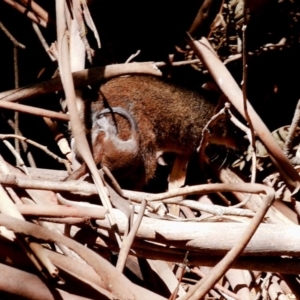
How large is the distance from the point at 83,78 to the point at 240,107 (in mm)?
607

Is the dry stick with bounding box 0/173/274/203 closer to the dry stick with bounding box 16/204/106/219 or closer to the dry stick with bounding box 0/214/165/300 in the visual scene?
the dry stick with bounding box 16/204/106/219

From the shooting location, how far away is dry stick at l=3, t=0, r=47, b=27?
7.23 ft

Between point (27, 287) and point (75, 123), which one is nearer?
point (27, 287)

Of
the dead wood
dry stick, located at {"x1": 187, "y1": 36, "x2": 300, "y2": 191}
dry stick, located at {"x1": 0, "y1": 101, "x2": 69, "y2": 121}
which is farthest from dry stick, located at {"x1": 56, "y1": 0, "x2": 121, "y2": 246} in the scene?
dry stick, located at {"x1": 187, "y1": 36, "x2": 300, "y2": 191}

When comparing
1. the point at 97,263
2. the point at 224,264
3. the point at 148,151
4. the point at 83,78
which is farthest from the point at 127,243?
the point at 148,151

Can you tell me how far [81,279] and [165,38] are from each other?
1.55m

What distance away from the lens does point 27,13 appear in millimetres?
2252

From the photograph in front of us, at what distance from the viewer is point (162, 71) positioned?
2428 millimetres

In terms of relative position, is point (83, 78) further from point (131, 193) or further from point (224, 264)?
point (224, 264)

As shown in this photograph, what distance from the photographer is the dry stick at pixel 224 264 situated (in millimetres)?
1202

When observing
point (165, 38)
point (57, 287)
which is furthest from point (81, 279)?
point (165, 38)

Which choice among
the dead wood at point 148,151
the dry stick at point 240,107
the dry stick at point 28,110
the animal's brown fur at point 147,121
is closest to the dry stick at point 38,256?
the dead wood at point 148,151

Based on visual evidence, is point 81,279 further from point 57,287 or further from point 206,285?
point 206,285

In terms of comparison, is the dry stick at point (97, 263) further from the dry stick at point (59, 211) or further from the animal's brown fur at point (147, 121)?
the animal's brown fur at point (147, 121)
